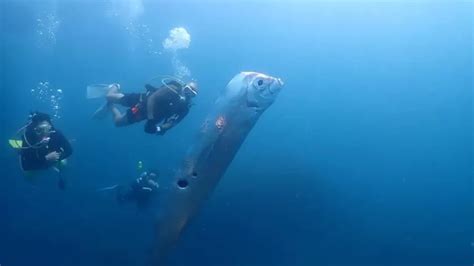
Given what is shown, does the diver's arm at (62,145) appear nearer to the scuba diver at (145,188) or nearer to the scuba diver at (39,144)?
the scuba diver at (39,144)

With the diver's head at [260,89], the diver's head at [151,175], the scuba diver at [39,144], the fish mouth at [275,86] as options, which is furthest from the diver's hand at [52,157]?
the fish mouth at [275,86]

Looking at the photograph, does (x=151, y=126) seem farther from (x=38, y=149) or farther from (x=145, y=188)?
(x=145, y=188)

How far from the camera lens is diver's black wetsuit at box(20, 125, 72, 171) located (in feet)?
24.1

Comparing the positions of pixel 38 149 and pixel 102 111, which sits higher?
pixel 102 111

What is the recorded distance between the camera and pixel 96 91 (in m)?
7.81

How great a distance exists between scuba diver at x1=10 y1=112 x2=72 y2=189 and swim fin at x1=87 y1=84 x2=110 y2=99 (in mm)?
911

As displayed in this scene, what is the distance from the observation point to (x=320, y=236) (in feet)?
44.8

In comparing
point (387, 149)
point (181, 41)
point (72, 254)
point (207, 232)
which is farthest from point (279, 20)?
point (72, 254)

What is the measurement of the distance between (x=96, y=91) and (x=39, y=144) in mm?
1486

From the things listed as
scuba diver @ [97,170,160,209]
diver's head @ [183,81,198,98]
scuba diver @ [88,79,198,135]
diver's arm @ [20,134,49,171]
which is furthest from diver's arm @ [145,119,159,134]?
scuba diver @ [97,170,160,209]

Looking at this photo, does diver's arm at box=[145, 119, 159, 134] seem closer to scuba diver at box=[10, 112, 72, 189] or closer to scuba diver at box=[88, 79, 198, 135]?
scuba diver at box=[88, 79, 198, 135]

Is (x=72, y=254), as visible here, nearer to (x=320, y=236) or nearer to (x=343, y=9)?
(x=320, y=236)

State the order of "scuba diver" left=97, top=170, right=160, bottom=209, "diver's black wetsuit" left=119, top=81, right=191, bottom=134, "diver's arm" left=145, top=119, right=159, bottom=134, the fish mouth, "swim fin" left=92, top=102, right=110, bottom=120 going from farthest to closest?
"scuba diver" left=97, top=170, right=160, bottom=209 → "swim fin" left=92, top=102, right=110, bottom=120 → "diver's arm" left=145, top=119, right=159, bottom=134 → "diver's black wetsuit" left=119, top=81, right=191, bottom=134 → the fish mouth

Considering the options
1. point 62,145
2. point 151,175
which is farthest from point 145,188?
point 62,145
